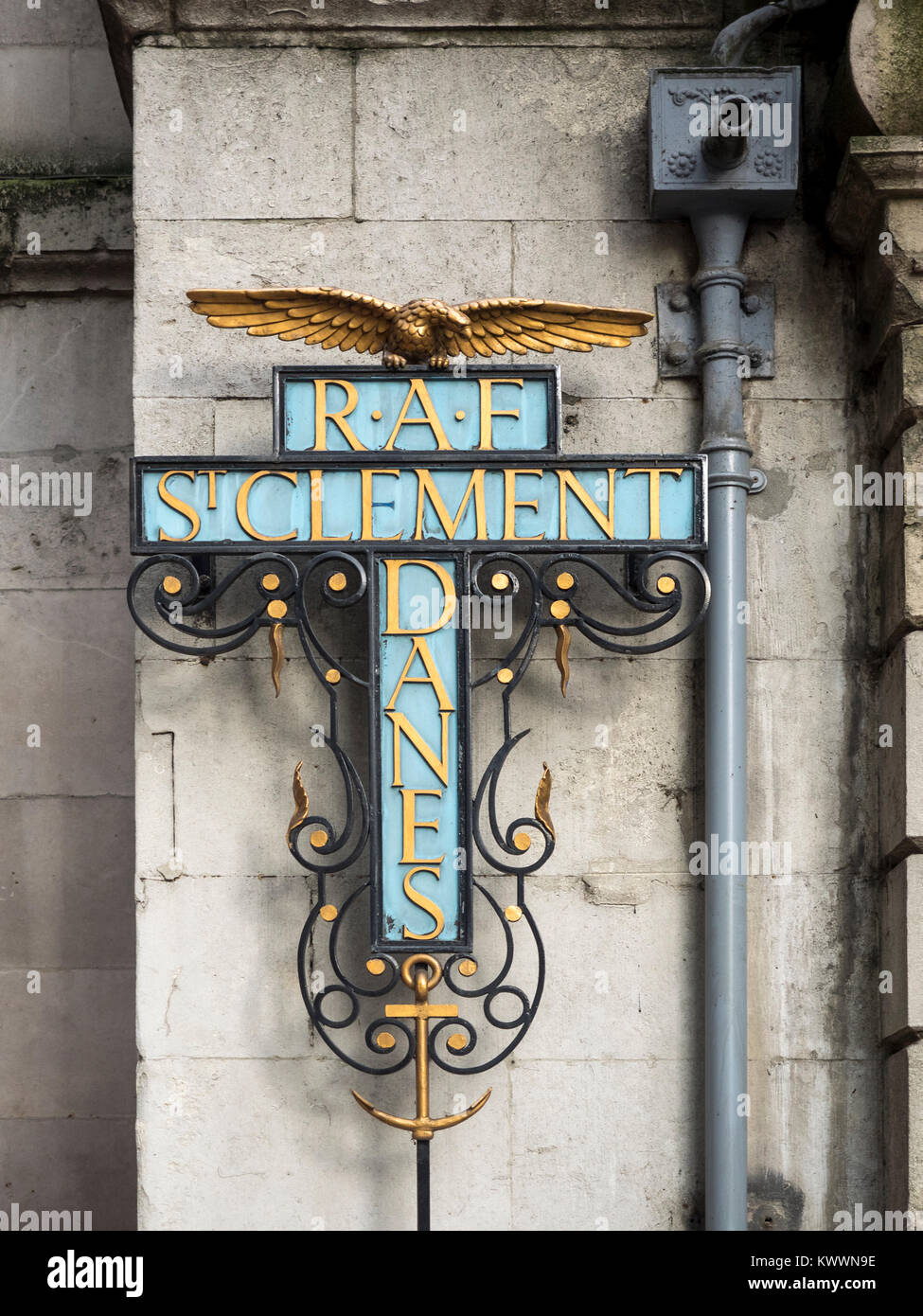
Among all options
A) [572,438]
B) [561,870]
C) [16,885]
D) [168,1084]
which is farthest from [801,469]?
[16,885]

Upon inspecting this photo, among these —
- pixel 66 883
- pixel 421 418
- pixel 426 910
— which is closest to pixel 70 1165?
pixel 66 883

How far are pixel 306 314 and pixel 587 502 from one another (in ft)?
3.18

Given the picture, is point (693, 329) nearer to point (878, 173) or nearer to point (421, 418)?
point (878, 173)

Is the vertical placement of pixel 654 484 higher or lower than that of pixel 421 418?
lower

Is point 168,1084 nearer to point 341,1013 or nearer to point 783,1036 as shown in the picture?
point 341,1013

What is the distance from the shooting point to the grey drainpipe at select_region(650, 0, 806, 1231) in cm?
465

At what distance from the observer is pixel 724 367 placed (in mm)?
4891

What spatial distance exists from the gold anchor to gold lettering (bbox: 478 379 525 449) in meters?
1.48

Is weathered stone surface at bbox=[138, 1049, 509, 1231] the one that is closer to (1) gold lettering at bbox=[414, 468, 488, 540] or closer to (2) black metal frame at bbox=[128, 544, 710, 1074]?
(2) black metal frame at bbox=[128, 544, 710, 1074]

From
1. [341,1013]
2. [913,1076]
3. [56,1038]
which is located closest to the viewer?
[913,1076]

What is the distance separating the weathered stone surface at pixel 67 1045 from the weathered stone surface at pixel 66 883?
0.21 ft

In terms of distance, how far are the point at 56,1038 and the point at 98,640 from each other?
4.45 feet

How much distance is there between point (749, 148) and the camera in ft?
16.1

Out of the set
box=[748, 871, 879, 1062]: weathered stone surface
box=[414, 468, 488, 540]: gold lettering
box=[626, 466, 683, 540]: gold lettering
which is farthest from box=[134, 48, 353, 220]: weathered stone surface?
box=[748, 871, 879, 1062]: weathered stone surface
